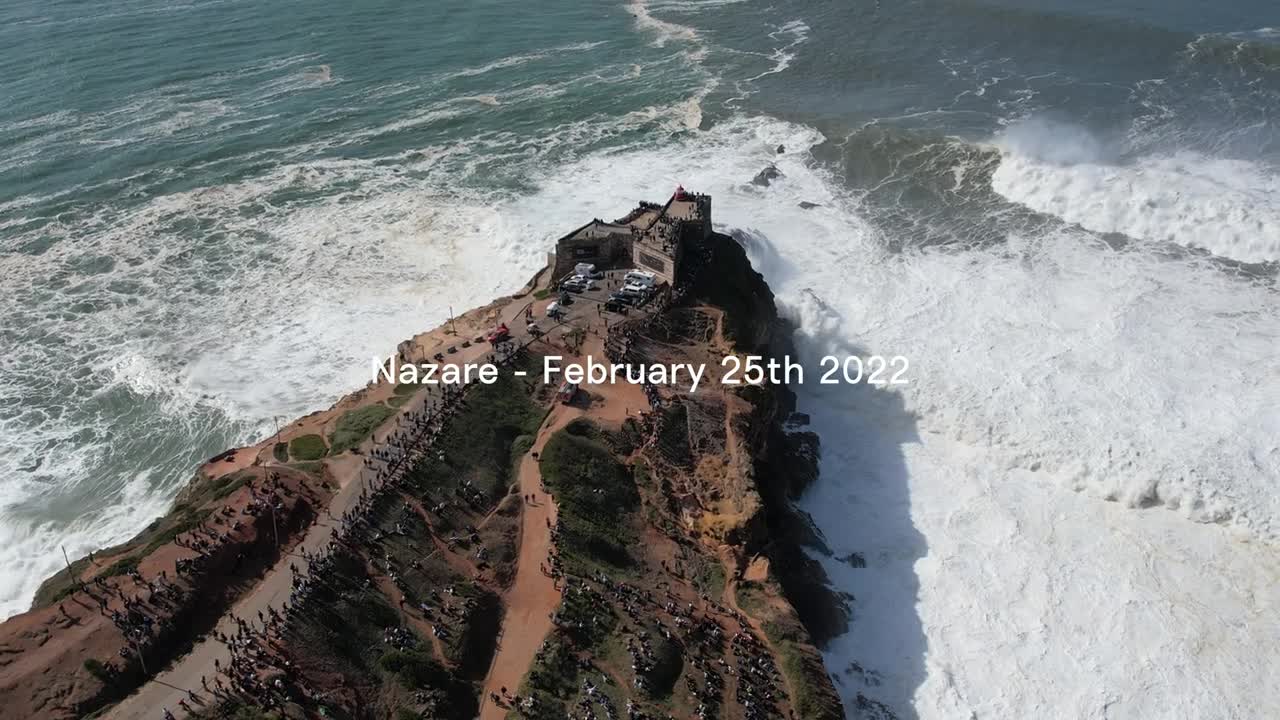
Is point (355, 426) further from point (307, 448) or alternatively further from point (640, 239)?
point (640, 239)

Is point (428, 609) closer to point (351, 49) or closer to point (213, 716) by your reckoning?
point (213, 716)

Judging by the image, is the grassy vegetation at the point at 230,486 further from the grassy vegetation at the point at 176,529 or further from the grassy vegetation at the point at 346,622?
the grassy vegetation at the point at 346,622

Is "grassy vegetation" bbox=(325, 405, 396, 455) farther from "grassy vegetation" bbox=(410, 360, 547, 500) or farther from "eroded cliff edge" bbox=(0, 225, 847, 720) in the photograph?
"grassy vegetation" bbox=(410, 360, 547, 500)

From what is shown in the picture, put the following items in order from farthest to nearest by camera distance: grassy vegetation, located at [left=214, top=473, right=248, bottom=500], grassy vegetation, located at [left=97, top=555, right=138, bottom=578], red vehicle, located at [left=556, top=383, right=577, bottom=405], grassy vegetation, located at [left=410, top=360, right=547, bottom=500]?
red vehicle, located at [left=556, top=383, right=577, bottom=405], grassy vegetation, located at [left=410, top=360, right=547, bottom=500], grassy vegetation, located at [left=214, top=473, right=248, bottom=500], grassy vegetation, located at [left=97, top=555, right=138, bottom=578]

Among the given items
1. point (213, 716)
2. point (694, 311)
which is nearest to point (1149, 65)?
point (694, 311)

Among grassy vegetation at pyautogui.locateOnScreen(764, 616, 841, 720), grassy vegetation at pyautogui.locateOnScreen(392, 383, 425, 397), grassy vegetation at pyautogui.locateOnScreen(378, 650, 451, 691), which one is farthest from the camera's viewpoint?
grassy vegetation at pyautogui.locateOnScreen(392, 383, 425, 397)

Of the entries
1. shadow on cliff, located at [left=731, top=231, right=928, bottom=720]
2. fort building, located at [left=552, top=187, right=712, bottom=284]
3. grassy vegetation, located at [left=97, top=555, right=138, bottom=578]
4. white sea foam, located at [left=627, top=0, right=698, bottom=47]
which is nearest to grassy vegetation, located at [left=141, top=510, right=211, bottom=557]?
grassy vegetation, located at [left=97, top=555, right=138, bottom=578]

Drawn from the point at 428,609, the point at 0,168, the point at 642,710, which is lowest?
the point at 642,710
